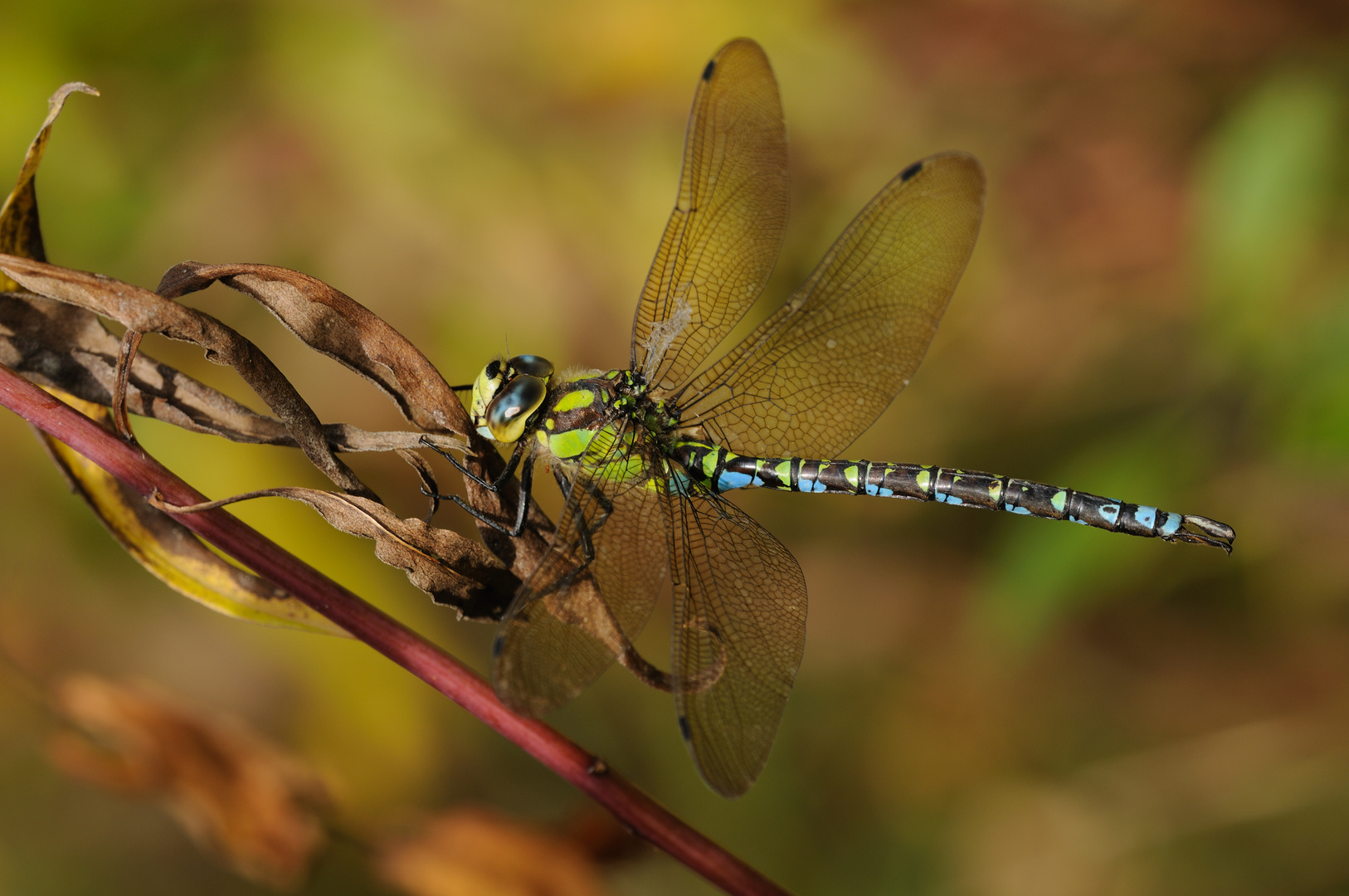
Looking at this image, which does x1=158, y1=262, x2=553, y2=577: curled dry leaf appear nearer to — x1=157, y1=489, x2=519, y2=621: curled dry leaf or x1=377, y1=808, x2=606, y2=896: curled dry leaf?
x1=157, y1=489, x2=519, y2=621: curled dry leaf

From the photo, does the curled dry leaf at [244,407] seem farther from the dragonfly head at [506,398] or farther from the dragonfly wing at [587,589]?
the dragonfly head at [506,398]

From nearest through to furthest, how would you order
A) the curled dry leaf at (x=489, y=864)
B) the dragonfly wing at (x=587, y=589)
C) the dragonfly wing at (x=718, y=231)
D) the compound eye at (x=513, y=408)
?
the dragonfly wing at (x=587, y=589), the curled dry leaf at (x=489, y=864), the compound eye at (x=513, y=408), the dragonfly wing at (x=718, y=231)

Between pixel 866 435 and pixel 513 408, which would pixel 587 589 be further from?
pixel 866 435

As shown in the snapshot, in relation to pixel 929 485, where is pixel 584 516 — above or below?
below

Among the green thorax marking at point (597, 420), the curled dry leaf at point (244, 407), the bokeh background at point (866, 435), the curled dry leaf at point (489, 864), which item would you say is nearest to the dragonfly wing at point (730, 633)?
the green thorax marking at point (597, 420)

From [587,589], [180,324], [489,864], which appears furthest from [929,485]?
[180,324]

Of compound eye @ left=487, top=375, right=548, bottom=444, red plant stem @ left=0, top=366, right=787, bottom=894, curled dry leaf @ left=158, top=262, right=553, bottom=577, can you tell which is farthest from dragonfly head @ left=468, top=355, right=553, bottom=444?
red plant stem @ left=0, top=366, right=787, bottom=894
